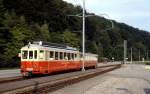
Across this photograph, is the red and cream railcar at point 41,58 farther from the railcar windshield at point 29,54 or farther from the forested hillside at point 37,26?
the forested hillside at point 37,26

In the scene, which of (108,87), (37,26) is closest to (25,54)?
(108,87)

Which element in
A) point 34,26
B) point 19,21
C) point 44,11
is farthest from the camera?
point 44,11

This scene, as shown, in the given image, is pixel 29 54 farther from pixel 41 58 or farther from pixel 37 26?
pixel 37 26

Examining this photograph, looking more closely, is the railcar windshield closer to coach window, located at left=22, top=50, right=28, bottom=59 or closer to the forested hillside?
coach window, located at left=22, top=50, right=28, bottom=59

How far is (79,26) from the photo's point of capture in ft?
457

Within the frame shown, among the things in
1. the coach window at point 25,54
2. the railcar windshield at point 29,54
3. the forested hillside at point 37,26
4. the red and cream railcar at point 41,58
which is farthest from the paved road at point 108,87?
the forested hillside at point 37,26

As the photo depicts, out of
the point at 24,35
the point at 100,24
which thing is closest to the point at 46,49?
the point at 24,35

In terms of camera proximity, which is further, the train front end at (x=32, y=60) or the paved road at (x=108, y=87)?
the train front end at (x=32, y=60)

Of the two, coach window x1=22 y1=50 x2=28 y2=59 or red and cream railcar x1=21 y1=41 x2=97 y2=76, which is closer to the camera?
red and cream railcar x1=21 y1=41 x2=97 y2=76

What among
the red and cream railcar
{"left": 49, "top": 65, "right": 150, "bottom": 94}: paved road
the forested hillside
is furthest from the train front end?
the forested hillside

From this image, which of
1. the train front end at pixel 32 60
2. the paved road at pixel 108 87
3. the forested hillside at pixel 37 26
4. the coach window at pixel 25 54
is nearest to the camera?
the paved road at pixel 108 87

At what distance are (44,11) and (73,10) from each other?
15.7 metres

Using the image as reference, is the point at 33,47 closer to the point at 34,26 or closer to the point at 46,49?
the point at 46,49

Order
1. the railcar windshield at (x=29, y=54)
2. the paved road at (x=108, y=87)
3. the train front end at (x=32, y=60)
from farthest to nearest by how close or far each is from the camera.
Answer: the railcar windshield at (x=29, y=54) → the train front end at (x=32, y=60) → the paved road at (x=108, y=87)
